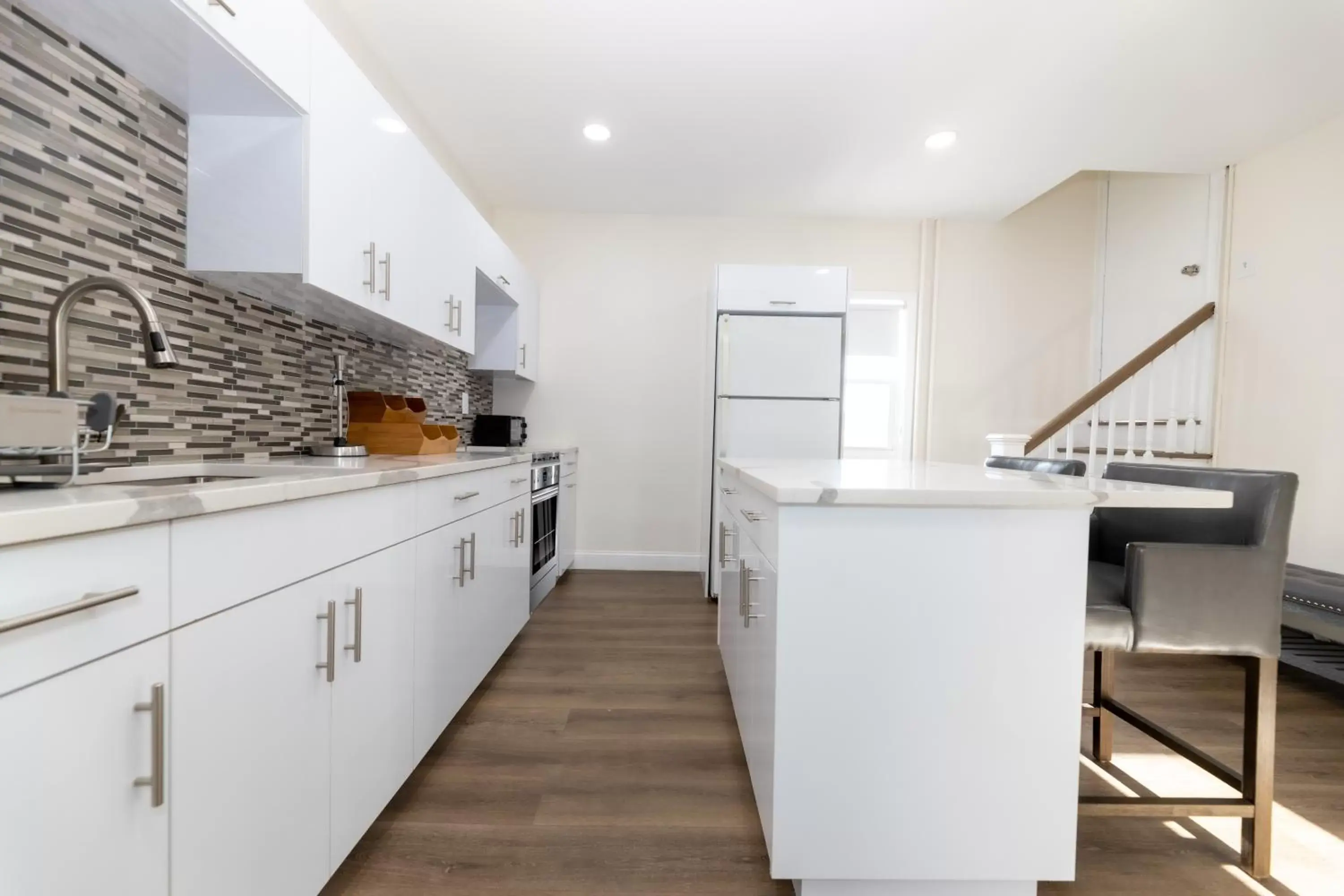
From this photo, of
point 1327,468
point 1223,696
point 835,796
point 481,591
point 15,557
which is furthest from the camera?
point 1327,468

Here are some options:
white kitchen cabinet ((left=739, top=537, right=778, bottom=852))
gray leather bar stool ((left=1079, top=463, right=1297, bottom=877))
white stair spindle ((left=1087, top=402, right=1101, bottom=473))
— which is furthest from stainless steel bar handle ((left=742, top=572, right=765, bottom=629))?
white stair spindle ((left=1087, top=402, right=1101, bottom=473))

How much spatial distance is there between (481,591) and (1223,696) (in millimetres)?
2889

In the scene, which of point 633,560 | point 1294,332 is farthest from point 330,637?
point 1294,332

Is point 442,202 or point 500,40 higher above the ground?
point 500,40

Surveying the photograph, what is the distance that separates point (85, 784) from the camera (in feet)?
2.20

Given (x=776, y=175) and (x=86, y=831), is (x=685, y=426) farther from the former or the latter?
(x=86, y=831)

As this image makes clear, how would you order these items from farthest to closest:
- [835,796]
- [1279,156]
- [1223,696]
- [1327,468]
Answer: [1279,156] → [1327,468] → [1223,696] → [835,796]

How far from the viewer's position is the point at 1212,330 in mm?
3572

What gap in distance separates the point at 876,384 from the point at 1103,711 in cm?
304

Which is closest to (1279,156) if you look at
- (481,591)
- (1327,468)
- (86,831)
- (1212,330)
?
(1212,330)

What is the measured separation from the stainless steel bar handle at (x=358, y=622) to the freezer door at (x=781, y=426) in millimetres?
2629

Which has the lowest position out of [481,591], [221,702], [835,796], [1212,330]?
[835,796]

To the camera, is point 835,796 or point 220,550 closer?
point 220,550

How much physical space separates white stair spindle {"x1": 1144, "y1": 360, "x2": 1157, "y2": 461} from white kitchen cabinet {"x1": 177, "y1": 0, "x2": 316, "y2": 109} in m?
4.30
